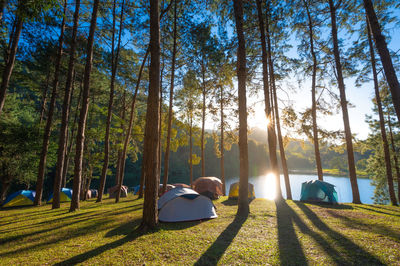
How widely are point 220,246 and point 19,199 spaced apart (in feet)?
56.6

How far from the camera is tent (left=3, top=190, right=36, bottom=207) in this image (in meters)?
13.2

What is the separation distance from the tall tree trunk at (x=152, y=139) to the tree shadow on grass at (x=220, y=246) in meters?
2.16

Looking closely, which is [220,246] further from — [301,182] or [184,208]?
[301,182]

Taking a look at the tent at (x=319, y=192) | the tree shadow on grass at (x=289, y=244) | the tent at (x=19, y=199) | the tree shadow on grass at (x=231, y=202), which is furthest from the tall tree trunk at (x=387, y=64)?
the tent at (x=19, y=199)

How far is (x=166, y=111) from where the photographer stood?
17.7 m

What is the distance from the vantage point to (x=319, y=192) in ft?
35.4

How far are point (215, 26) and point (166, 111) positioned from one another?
919 centimetres

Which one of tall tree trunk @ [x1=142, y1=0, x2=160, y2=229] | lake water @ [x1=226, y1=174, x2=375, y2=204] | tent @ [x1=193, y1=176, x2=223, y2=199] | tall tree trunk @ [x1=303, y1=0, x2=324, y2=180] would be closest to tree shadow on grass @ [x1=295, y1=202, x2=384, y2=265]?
tall tree trunk @ [x1=142, y1=0, x2=160, y2=229]

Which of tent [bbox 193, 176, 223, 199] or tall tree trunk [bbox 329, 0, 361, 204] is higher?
tall tree trunk [bbox 329, 0, 361, 204]

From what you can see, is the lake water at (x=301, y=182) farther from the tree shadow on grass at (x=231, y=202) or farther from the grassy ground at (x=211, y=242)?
the grassy ground at (x=211, y=242)

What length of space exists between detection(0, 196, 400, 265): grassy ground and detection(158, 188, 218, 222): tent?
37cm

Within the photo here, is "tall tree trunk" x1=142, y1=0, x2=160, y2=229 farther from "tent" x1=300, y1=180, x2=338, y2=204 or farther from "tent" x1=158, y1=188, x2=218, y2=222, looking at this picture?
"tent" x1=300, y1=180, x2=338, y2=204

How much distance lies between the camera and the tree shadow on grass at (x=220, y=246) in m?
3.71

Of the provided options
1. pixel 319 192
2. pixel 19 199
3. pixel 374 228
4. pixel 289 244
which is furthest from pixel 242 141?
pixel 19 199
